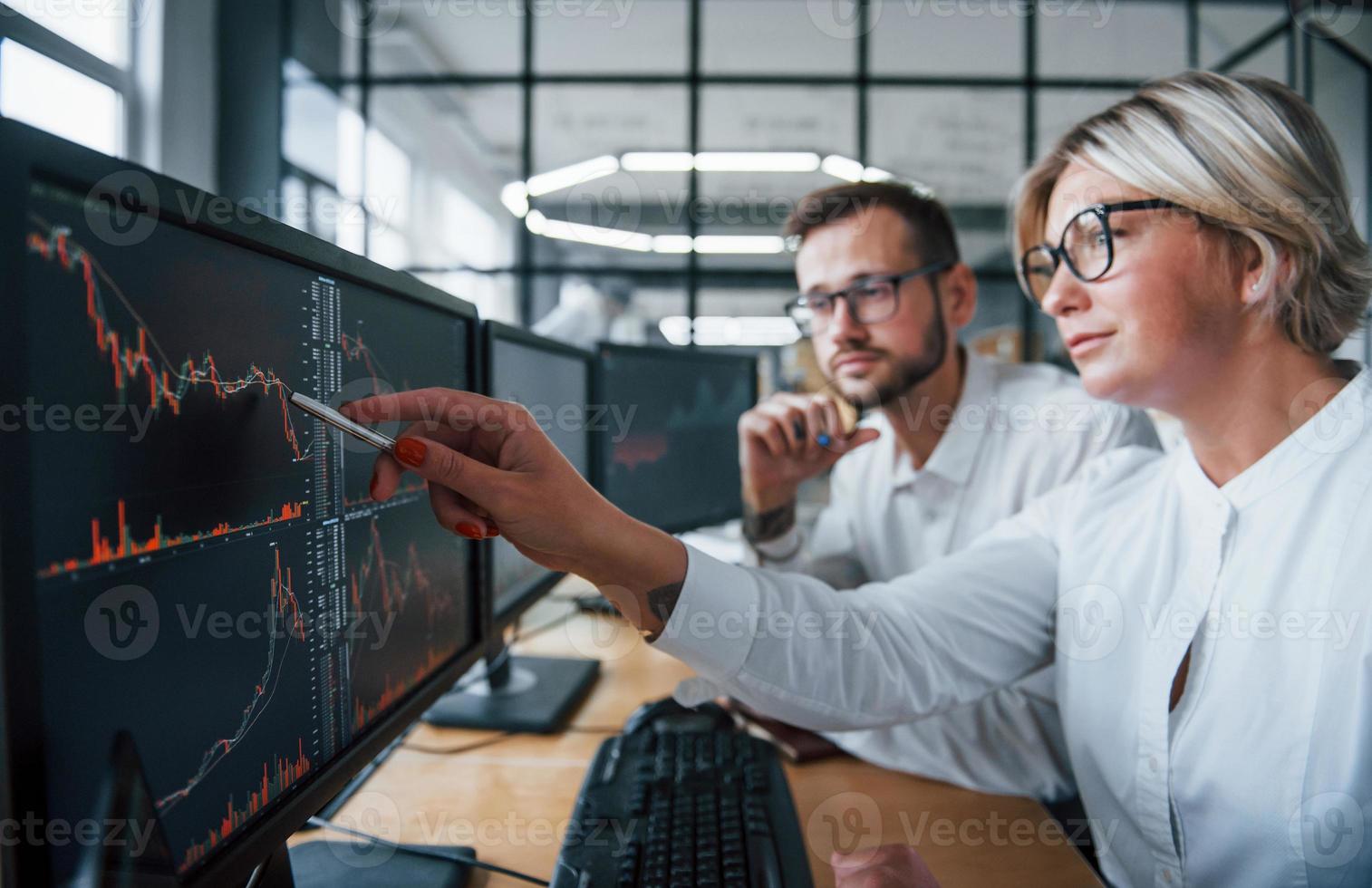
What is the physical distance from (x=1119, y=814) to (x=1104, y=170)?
2.44 ft

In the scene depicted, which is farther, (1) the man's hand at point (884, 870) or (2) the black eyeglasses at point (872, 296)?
(2) the black eyeglasses at point (872, 296)

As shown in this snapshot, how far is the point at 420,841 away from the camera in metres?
0.75

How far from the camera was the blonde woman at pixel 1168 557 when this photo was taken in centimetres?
66

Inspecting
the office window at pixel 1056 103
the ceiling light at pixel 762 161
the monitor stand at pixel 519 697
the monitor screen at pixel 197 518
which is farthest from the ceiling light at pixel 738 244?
the monitor screen at pixel 197 518

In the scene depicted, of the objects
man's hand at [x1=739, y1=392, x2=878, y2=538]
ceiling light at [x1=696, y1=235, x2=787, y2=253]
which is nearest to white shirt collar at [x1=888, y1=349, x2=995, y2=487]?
man's hand at [x1=739, y1=392, x2=878, y2=538]

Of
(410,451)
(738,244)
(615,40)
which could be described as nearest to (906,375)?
(410,451)

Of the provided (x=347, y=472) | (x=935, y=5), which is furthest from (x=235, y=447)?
(x=935, y=5)

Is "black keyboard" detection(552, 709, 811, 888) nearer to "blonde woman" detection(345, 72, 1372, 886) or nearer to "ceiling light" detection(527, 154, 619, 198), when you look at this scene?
"blonde woman" detection(345, 72, 1372, 886)

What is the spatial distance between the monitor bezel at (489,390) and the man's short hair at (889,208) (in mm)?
599

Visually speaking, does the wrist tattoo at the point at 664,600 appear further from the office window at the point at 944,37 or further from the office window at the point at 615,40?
the office window at the point at 944,37

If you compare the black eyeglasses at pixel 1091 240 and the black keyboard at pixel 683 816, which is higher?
the black eyeglasses at pixel 1091 240

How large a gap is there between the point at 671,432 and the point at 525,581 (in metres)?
0.49

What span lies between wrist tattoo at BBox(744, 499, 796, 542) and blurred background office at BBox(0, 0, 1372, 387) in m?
2.15

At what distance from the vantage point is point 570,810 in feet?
2.74
